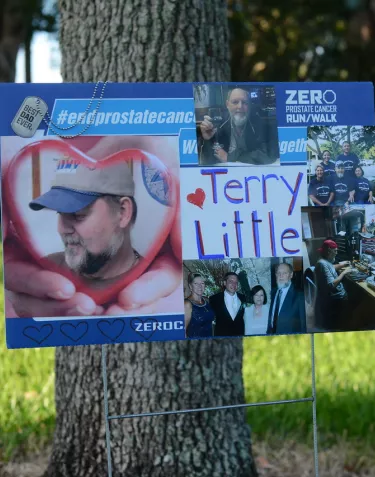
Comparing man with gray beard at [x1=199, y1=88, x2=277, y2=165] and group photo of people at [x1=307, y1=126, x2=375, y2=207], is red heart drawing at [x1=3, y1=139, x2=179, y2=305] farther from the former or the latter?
group photo of people at [x1=307, y1=126, x2=375, y2=207]

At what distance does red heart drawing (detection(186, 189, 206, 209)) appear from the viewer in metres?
3.20

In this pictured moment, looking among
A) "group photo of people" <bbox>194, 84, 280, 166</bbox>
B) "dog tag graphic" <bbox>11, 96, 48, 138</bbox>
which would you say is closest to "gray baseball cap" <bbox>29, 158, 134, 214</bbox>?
"dog tag graphic" <bbox>11, 96, 48, 138</bbox>

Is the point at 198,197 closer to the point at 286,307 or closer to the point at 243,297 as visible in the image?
the point at 243,297

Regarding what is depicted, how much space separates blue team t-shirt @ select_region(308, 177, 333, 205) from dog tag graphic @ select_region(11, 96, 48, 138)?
3.47 feet

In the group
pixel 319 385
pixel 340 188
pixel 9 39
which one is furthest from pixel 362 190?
pixel 9 39

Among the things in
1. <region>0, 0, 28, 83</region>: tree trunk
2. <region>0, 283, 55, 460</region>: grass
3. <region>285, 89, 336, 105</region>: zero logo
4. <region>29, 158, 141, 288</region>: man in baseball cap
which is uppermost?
<region>0, 0, 28, 83</region>: tree trunk

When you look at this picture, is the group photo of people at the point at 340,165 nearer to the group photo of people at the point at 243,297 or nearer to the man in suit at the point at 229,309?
the group photo of people at the point at 243,297

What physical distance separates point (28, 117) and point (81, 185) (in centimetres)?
31

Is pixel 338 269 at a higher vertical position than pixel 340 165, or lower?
lower

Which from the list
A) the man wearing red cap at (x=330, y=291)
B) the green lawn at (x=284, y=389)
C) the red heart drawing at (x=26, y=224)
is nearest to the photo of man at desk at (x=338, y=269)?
the man wearing red cap at (x=330, y=291)

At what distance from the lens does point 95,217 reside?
10.4 feet

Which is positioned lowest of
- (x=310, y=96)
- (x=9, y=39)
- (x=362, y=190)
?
(x=362, y=190)

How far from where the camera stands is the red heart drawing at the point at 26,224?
3.09 metres

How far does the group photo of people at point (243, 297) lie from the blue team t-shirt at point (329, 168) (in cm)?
35
